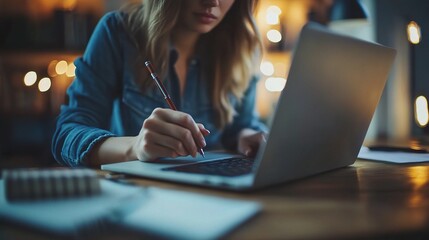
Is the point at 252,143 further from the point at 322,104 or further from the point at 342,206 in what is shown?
the point at 342,206

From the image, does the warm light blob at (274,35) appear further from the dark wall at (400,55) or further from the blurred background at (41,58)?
the dark wall at (400,55)

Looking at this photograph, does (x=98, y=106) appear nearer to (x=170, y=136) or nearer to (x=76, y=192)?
(x=170, y=136)

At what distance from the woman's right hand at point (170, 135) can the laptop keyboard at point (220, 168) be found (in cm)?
4

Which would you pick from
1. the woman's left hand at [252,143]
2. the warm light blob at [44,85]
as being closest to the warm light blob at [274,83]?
the warm light blob at [44,85]

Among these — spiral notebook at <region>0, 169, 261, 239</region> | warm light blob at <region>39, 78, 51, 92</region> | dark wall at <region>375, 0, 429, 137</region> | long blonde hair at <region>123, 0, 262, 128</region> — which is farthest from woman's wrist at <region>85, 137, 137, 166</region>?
warm light blob at <region>39, 78, 51, 92</region>

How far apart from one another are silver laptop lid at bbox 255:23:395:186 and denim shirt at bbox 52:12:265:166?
0.45m

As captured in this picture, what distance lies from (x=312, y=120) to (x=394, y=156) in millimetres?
448

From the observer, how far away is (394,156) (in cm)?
96

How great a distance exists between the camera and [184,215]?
405 millimetres

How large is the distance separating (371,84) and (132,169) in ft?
1.40

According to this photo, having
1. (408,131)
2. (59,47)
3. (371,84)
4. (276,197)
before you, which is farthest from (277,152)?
(59,47)

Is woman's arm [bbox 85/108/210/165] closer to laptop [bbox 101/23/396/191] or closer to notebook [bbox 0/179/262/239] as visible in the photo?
laptop [bbox 101/23/396/191]

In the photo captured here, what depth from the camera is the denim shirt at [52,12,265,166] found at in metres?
0.99

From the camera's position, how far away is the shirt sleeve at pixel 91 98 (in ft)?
2.97
